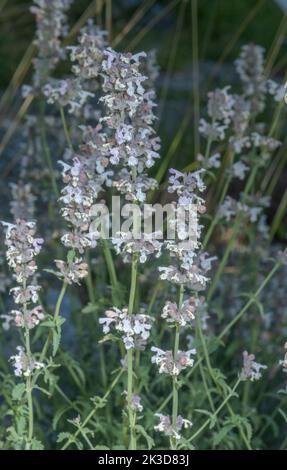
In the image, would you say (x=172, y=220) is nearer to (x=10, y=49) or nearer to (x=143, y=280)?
(x=143, y=280)

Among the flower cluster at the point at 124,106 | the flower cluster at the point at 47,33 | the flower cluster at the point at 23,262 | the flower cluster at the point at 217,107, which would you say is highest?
the flower cluster at the point at 47,33

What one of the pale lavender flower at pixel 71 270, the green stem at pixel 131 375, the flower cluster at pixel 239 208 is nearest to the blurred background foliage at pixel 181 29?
the flower cluster at pixel 239 208

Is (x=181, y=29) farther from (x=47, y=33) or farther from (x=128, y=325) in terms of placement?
(x=128, y=325)

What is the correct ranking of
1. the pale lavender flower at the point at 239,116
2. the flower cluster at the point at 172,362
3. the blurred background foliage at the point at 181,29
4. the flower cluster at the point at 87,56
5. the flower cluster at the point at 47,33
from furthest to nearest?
the blurred background foliage at the point at 181,29
the flower cluster at the point at 47,33
the pale lavender flower at the point at 239,116
the flower cluster at the point at 87,56
the flower cluster at the point at 172,362

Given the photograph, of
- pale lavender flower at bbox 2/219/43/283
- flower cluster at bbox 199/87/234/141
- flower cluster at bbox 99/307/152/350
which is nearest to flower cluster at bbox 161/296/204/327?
flower cluster at bbox 99/307/152/350

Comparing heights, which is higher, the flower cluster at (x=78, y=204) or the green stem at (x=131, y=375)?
the flower cluster at (x=78, y=204)

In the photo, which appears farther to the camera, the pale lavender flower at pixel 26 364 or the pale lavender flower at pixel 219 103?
the pale lavender flower at pixel 219 103

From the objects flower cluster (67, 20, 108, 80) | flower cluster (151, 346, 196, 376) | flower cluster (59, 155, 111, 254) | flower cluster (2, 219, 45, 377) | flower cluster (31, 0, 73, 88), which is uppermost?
flower cluster (31, 0, 73, 88)

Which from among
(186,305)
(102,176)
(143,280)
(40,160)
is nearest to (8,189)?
(40,160)

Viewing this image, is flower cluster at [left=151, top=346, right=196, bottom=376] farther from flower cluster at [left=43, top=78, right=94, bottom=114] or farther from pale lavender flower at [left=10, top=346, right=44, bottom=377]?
flower cluster at [left=43, top=78, right=94, bottom=114]

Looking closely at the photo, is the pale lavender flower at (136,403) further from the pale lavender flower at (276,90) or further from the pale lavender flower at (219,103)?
the pale lavender flower at (276,90)

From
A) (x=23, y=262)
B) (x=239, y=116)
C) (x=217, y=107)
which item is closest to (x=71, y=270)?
(x=23, y=262)
